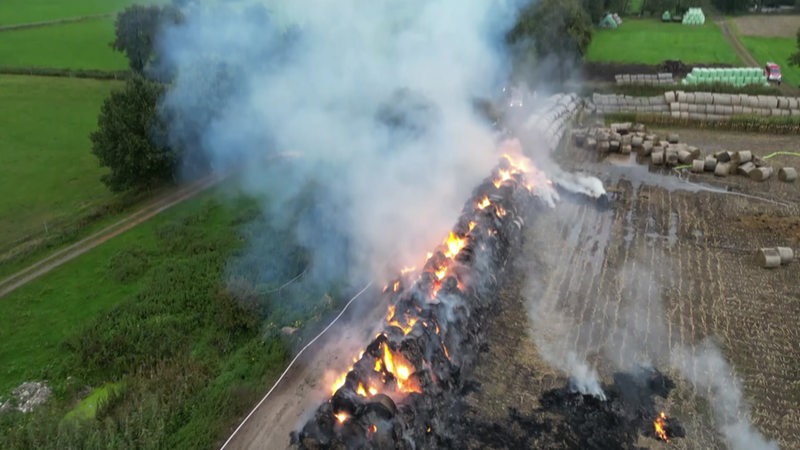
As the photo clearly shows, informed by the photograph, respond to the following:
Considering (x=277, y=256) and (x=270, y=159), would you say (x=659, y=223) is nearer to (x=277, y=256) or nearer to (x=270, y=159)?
(x=277, y=256)

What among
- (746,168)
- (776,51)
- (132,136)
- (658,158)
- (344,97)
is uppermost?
(776,51)

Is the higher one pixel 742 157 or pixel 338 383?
pixel 742 157

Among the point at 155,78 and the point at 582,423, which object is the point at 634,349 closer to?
the point at 582,423

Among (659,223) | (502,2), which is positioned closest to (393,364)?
(659,223)

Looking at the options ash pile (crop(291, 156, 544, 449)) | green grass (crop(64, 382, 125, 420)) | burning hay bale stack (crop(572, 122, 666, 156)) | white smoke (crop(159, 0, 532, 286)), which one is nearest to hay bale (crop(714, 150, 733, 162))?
burning hay bale stack (crop(572, 122, 666, 156))

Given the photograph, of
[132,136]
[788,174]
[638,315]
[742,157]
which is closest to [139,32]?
[132,136]

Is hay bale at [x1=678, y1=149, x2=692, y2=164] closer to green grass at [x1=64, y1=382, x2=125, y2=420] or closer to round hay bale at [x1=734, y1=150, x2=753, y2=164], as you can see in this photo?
round hay bale at [x1=734, y1=150, x2=753, y2=164]
